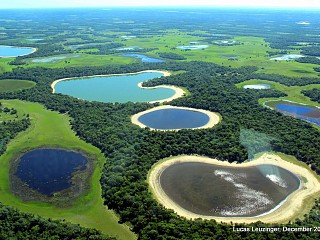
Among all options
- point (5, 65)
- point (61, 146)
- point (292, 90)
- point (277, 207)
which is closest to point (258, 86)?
point (292, 90)

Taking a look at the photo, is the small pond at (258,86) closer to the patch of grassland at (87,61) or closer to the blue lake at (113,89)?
the blue lake at (113,89)

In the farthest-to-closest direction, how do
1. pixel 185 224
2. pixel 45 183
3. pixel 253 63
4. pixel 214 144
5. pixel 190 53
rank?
1. pixel 190 53
2. pixel 253 63
3. pixel 214 144
4. pixel 45 183
5. pixel 185 224

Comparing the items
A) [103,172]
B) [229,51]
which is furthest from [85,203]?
[229,51]

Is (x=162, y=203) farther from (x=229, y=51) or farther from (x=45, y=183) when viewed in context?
(x=229, y=51)

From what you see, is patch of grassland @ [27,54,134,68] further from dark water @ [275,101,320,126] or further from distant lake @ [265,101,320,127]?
dark water @ [275,101,320,126]

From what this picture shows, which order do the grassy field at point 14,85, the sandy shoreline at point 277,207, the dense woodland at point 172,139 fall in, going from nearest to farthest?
the dense woodland at point 172,139
the sandy shoreline at point 277,207
the grassy field at point 14,85

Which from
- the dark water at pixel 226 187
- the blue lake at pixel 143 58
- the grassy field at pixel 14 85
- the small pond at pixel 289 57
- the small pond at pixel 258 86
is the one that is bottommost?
the dark water at pixel 226 187

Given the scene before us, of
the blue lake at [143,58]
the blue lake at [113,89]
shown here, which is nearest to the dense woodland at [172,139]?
the blue lake at [113,89]
